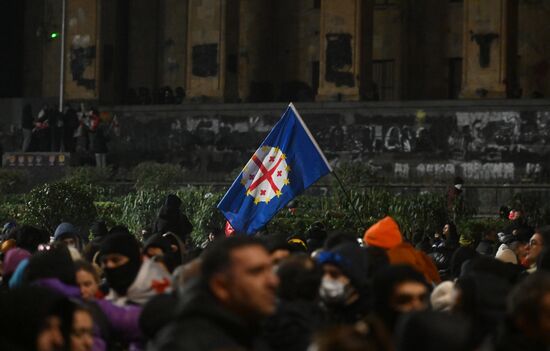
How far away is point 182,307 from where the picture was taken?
6.43 meters

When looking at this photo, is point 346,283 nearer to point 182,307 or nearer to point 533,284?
point 533,284

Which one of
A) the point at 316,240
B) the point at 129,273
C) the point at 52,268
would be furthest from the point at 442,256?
the point at 52,268

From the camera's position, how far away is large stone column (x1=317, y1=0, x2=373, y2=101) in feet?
125

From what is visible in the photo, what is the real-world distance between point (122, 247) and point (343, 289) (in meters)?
1.56

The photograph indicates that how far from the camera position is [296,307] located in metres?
8.04

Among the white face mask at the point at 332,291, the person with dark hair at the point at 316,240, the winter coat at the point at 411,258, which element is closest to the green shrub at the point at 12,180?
the person with dark hair at the point at 316,240

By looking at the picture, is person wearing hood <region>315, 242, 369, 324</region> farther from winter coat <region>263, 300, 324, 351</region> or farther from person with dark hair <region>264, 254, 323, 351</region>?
winter coat <region>263, 300, 324, 351</region>

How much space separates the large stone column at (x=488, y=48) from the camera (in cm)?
3634

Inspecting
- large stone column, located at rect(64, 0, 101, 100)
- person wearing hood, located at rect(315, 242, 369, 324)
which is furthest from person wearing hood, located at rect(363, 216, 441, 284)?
large stone column, located at rect(64, 0, 101, 100)

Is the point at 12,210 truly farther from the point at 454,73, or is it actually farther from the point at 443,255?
the point at 454,73

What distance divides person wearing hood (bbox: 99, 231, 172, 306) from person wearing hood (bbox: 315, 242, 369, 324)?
0.88m

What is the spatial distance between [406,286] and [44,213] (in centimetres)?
1993

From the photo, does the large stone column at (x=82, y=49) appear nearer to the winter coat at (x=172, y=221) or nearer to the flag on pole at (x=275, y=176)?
the winter coat at (x=172, y=221)

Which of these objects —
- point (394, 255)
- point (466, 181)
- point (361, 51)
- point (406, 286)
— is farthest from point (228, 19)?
point (406, 286)
